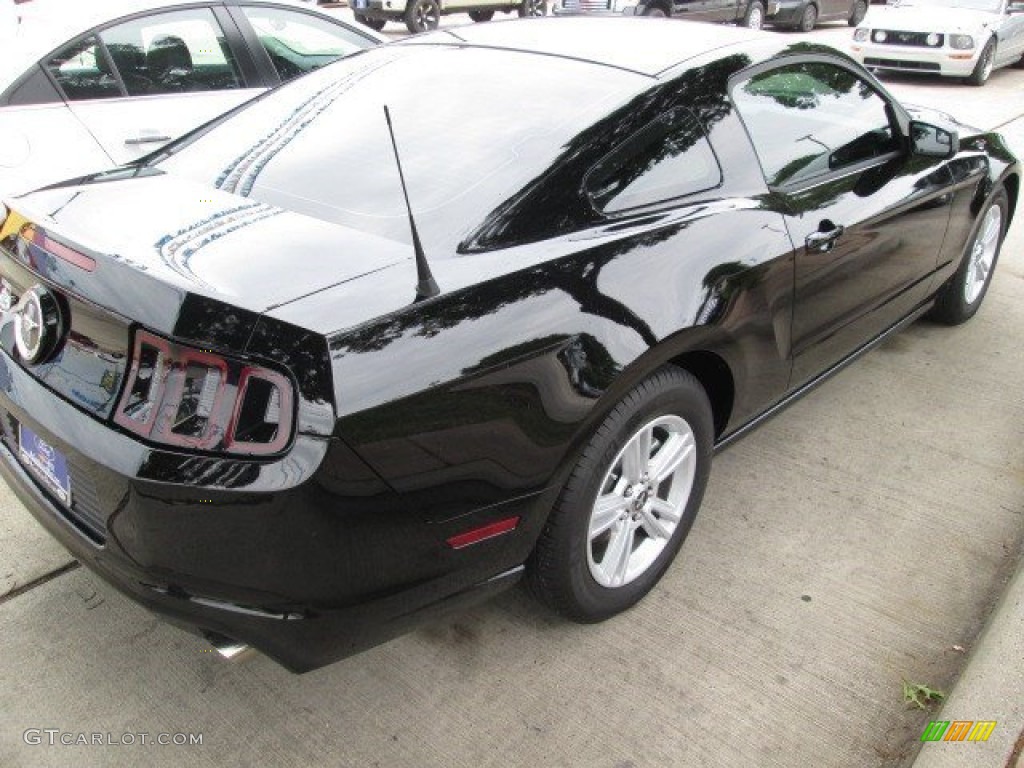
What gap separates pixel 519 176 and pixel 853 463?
1.90 m

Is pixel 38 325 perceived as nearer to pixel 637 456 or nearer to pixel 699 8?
pixel 637 456

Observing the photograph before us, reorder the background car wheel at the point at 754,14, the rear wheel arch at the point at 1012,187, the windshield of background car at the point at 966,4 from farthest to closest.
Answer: the background car wheel at the point at 754,14
the windshield of background car at the point at 966,4
the rear wheel arch at the point at 1012,187

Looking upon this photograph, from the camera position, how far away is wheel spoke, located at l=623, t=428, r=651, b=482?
2.30m

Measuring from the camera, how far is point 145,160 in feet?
8.78

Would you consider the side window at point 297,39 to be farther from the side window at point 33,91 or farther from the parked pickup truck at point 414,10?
the parked pickup truck at point 414,10

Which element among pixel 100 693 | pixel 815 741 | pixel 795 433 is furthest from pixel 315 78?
pixel 815 741

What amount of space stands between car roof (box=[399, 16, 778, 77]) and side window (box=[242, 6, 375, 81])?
1966mm

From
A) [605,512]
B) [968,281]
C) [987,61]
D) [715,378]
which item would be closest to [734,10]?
[987,61]

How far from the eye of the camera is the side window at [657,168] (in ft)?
7.41

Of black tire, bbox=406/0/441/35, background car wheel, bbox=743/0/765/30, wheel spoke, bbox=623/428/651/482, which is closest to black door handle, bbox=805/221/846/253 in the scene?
wheel spoke, bbox=623/428/651/482

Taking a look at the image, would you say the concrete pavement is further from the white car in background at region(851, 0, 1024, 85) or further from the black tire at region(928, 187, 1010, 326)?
the white car in background at region(851, 0, 1024, 85)

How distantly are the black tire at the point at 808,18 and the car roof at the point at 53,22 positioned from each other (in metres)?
15.2

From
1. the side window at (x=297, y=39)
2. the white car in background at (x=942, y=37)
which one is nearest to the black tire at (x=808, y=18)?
the white car in background at (x=942, y=37)

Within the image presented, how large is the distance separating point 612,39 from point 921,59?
10513 mm
